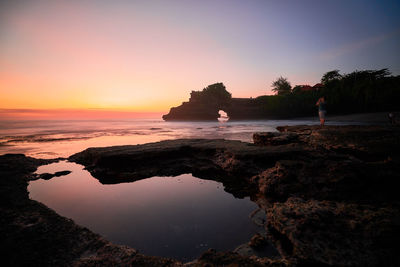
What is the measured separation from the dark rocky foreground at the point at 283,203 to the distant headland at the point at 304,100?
4405 cm

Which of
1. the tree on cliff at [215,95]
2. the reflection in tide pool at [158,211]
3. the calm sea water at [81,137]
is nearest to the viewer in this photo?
the reflection in tide pool at [158,211]

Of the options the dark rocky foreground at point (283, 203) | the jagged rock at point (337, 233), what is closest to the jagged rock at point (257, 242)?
the dark rocky foreground at point (283, 203)

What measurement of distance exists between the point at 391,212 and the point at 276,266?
1.72 meters

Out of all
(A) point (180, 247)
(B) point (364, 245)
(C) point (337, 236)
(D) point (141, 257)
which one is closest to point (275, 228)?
(C) point (337, 236)

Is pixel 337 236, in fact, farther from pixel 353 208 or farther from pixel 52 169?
pixel 52 169

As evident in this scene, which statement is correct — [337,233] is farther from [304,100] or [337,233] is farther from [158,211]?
[304,100]

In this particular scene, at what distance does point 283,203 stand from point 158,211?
228cm

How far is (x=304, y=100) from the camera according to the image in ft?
181

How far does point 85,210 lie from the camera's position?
355cm

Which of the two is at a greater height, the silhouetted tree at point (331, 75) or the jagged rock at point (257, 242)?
the silhouetted tree at point (331, 75)

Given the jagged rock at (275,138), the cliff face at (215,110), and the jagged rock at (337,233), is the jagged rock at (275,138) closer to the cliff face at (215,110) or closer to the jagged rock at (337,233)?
the jagged rock at (337,233)

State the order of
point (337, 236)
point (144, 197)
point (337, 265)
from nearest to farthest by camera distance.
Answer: point (337, 265) < point (337, 236) < point (144, 197)

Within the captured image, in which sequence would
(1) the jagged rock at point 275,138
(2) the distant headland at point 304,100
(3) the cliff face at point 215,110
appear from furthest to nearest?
(3) the cliff face at point 215,110, (2) the distant headland at point 304,100, (1) the jagged rock at point 275,138

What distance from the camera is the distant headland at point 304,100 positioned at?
3622cm
